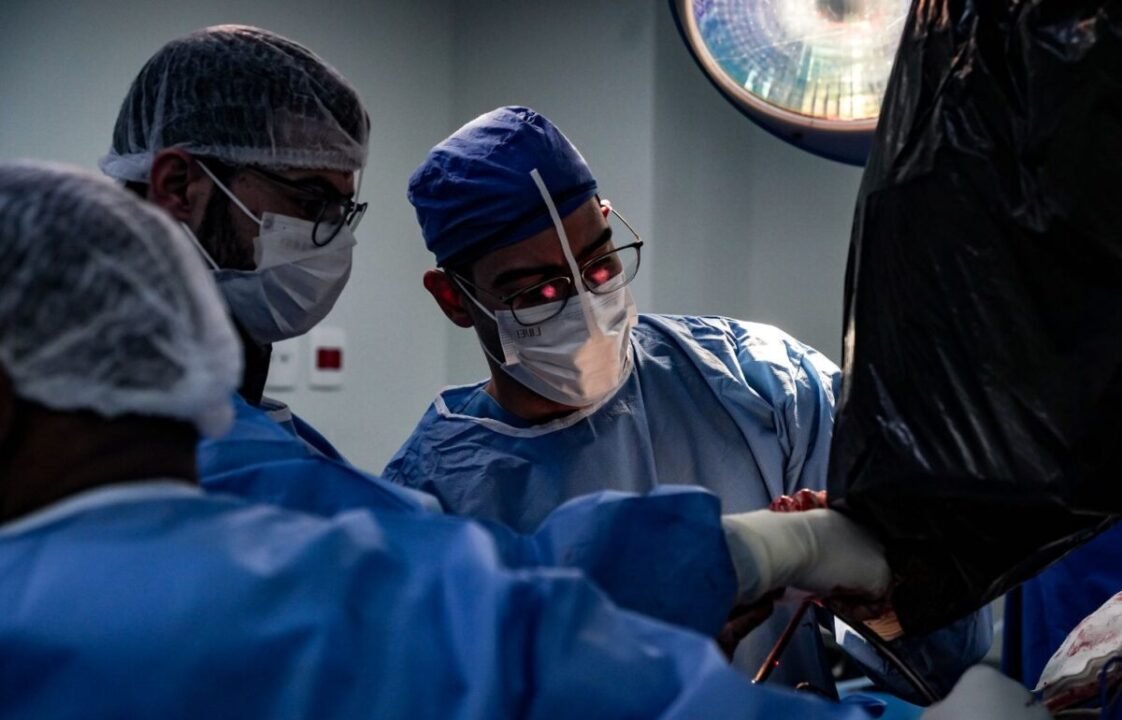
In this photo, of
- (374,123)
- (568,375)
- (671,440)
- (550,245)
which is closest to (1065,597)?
(671,440)

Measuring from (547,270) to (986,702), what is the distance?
863 mm

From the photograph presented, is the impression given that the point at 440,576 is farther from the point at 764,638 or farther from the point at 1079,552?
the point at 1079,552

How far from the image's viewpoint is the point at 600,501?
0.97m

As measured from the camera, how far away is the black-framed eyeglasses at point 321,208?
1415mm

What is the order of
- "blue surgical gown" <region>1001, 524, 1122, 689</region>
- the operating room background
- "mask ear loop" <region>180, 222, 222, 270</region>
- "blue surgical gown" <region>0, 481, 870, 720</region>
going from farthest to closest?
the operating room background < "blue surgical gown" <region>1001, 524, 1122, 689</region> < "mask ear loop" <region>180, 222, 222, 270</region> < "blue surgical gown" <region>0, 481, 870, 720</region>

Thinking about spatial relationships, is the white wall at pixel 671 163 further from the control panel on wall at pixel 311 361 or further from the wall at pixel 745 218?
the control panel on wall at pixel 311 361

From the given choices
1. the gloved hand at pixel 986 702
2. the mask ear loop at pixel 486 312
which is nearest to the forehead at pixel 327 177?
the mask ear loop at pixel 486 312

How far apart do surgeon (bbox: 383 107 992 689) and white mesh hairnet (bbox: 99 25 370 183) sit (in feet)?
0.81

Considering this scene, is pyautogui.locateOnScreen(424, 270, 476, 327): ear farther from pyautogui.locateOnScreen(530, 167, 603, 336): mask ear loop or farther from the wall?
the wall

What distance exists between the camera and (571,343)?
5.26 ft

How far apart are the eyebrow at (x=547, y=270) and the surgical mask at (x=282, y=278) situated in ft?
0.74

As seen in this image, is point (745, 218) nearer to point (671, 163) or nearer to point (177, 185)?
point (671, 163)

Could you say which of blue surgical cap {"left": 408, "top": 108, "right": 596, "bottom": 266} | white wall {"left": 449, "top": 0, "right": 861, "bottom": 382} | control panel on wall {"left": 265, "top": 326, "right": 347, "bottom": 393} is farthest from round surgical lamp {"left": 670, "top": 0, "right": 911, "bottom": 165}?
control panel on wall {"left": 265, "top": 326, "right": 347, "bottom": 393}

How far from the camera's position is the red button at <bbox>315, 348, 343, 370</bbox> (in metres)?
2.86
